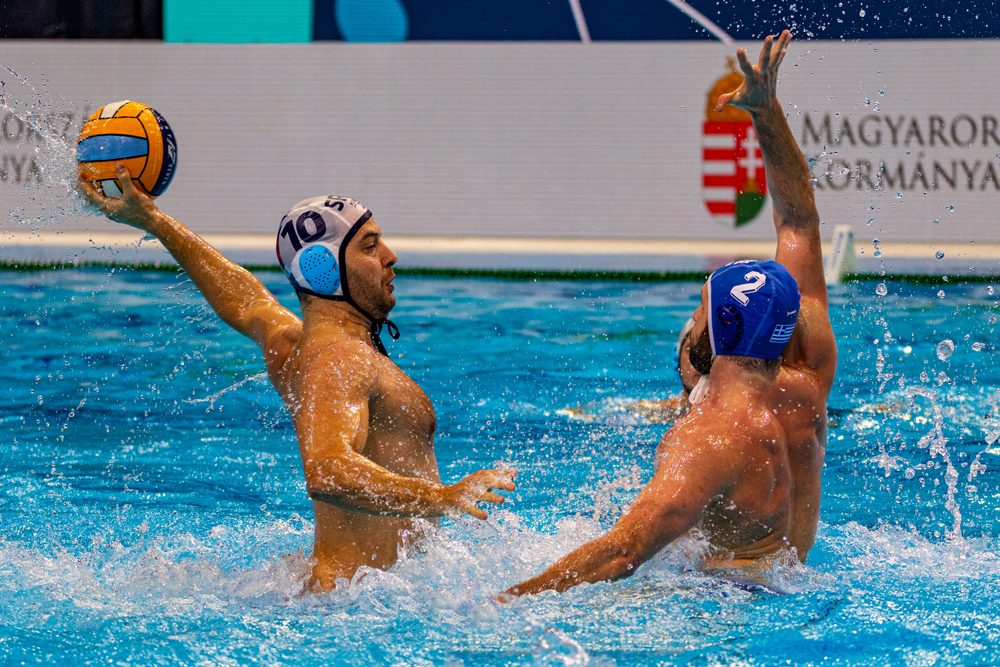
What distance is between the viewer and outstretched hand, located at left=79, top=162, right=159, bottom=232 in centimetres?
326

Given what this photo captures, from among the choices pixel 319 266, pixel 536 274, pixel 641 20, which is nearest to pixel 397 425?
pixel 319 266

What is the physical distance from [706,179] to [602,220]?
118cm

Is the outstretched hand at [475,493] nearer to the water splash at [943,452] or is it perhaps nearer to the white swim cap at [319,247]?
the white swim cap at [319,247]

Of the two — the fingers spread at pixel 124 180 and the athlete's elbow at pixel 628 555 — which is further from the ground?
the fingers spread at pixel 124 180

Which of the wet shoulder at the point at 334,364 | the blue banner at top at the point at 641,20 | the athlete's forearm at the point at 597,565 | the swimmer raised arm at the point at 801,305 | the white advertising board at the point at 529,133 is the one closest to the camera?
the athlete's forearm at the point at 597,565

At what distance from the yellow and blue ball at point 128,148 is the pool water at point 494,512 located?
39 cm

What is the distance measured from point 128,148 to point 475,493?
1827mm

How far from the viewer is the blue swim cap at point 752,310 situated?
2430mm

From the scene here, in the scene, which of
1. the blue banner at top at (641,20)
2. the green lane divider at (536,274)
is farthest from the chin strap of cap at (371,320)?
the blue banner at top at (641,20)

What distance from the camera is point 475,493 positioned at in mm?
2242

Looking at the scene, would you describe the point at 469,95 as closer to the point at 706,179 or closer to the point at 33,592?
the point at 706,179

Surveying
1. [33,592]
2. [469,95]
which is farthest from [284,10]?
[33,592]

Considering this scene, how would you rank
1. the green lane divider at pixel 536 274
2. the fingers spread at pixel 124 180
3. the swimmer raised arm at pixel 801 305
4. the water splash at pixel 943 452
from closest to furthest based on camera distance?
the swimmer raised arm at pixel 801 305 → the fingers spread at pixel 124 180 → the water splash at pixel 943 452 → the green lane divider at pixel 536 274

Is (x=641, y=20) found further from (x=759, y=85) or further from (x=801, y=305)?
(x=801, y=305)
